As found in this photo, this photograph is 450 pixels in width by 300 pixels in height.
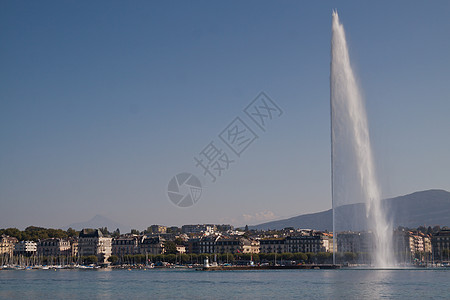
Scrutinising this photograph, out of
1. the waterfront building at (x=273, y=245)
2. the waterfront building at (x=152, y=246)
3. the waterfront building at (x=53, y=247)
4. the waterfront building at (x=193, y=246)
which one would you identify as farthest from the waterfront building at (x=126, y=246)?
the waterfront building at (x=273, y=245)

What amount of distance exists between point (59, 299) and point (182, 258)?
91612 millimetres

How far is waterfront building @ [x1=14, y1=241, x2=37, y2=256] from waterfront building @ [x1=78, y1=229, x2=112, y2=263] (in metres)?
12.0

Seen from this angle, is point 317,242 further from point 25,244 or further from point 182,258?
point 25,244

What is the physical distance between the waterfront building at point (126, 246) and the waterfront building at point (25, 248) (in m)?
19.1

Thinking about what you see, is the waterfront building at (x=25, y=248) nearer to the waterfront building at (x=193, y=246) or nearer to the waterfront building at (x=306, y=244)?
the waterfront building at (x=193, y=246)

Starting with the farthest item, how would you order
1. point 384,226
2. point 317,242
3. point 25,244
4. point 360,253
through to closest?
point 25,244, point 317,242, point 360,253, point 384,226

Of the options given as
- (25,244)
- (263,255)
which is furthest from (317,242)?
(25,244)

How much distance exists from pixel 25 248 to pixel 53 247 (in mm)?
7117

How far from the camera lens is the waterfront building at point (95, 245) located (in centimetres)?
14550

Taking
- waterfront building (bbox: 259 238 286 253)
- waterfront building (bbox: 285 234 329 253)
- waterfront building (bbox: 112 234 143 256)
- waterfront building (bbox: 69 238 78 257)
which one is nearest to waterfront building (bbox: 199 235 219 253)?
waterfront building (bbox: 259 238 286 253)

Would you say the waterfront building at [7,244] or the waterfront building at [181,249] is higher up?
the waterfront building at [7,244]

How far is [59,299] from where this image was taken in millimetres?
41500

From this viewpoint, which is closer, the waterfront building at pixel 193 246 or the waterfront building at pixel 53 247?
the waterfront building at pixel 193 246

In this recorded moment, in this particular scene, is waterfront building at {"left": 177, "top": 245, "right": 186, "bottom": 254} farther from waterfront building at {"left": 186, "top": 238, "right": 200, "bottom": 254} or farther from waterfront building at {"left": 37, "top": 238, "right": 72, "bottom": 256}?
waterfront building at {"left": 37, "top": 238, "right": 72, "bottom": 256}
